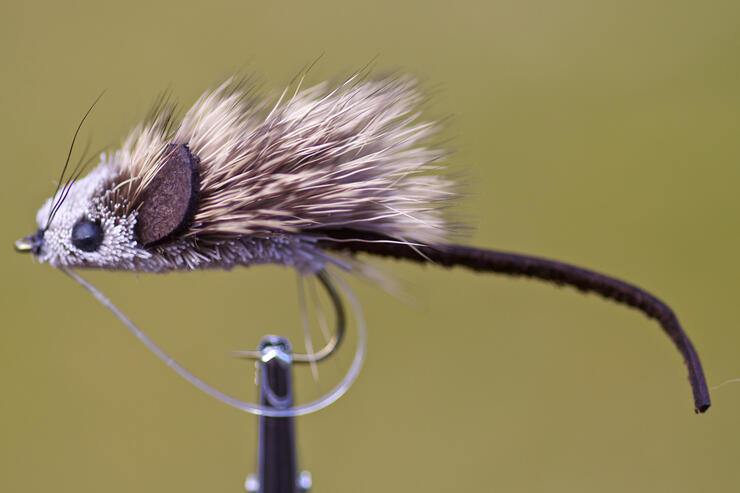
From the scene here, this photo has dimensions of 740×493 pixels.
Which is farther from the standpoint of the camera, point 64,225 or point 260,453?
point 260,453

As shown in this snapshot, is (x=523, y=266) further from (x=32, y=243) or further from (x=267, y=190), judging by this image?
(x=32, y=243)

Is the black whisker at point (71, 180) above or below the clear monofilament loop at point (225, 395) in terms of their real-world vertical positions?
above

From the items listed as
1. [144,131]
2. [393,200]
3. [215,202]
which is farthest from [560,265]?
[144,131]

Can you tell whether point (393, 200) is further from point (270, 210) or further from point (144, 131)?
point (144, 131)

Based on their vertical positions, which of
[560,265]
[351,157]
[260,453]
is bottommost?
[260,453]

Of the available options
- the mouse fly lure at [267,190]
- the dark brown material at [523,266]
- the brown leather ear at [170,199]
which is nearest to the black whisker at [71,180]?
the mouse fly lure at [267,190]

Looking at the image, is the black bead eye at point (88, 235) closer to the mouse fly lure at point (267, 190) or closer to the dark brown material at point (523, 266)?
the mouse fly lure at point (267, 190)

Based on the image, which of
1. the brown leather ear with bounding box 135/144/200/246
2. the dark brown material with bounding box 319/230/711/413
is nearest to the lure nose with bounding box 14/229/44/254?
the brown leather ear with bounding box 135/144/200/246

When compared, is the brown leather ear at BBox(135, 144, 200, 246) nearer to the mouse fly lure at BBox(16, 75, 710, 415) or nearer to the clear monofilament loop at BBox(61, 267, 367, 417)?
the mouse fly lure at BBox(16, 75, 710, 415)
